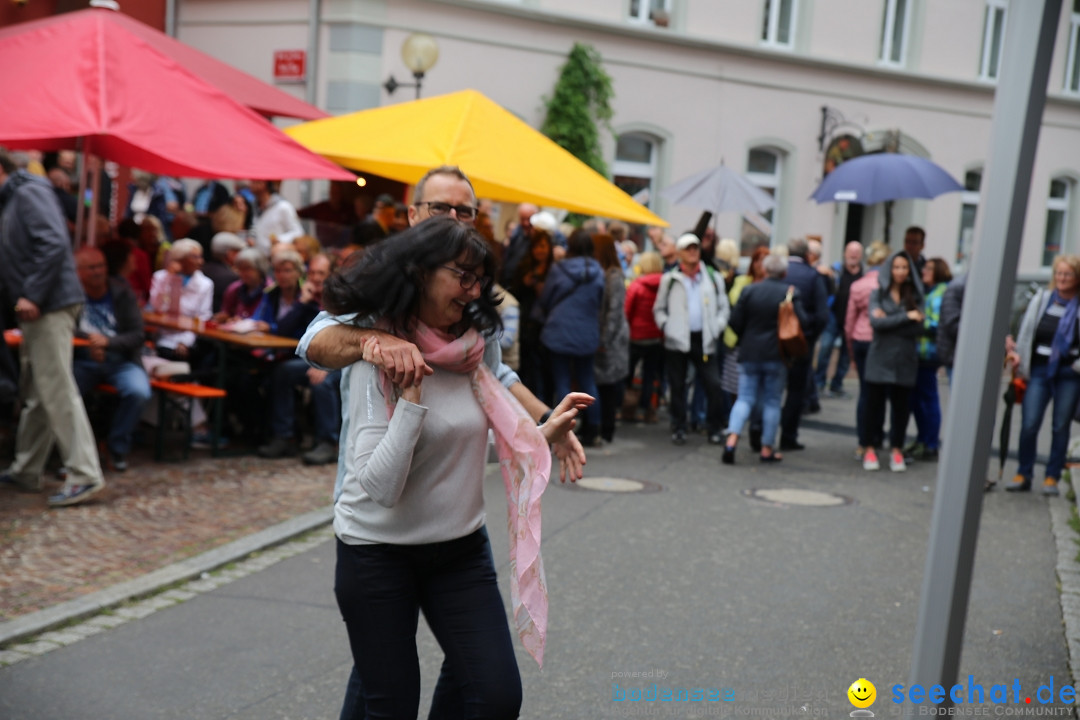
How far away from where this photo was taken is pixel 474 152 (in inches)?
374

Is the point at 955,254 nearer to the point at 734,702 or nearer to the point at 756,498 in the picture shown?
the point at 756,498

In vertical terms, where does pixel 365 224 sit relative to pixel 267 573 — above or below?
above

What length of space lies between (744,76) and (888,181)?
8.44 metres

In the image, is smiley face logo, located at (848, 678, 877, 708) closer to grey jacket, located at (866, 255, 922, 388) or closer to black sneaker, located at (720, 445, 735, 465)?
black sneaker, located at (720, 445, 735, 465)

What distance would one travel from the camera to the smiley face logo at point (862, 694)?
5086mm

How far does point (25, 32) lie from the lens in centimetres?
866

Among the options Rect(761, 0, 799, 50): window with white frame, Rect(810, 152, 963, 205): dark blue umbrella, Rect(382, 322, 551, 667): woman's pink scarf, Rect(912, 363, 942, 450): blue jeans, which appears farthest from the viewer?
Rect(761, 0, 799, 50): window with white frame

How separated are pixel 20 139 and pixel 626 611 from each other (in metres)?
4.47

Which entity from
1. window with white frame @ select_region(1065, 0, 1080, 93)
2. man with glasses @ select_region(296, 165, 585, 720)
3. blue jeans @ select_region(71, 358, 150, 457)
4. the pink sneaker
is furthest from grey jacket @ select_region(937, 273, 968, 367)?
window with white frame @ select_region(1065, 0, 1080, 93)

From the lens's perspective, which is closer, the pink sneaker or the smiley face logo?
the smiley face logo

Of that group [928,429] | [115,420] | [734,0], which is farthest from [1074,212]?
[115,420]

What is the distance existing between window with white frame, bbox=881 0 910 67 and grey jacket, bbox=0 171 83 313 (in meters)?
20.1

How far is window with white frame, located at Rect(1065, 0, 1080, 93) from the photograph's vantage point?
2641cm

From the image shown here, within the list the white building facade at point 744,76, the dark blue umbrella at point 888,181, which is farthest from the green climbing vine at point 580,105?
the dark blue umbrella at point 888,181
